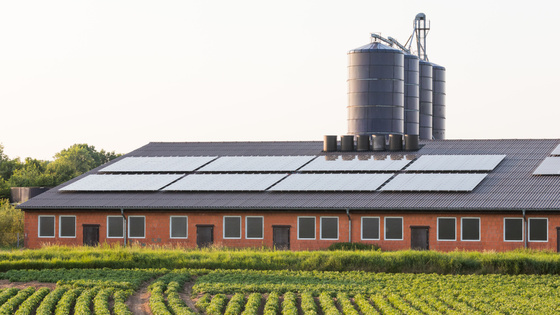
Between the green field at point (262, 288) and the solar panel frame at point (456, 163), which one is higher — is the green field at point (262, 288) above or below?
below

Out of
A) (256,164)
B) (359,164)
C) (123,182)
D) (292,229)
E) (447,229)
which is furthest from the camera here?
(256,164)

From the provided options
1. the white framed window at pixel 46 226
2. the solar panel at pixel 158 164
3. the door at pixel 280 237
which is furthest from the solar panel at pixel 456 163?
the white framed window at pixel 46 226

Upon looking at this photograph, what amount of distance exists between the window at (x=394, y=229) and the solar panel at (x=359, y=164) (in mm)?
5357

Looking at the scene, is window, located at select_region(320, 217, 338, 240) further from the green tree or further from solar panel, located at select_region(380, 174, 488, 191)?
the green tree

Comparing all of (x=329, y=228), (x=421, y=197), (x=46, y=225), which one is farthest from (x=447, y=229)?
(x=46, y=225)

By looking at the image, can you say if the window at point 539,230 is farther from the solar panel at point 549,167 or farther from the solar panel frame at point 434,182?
the solar panel at point 549,167

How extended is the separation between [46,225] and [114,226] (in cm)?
401

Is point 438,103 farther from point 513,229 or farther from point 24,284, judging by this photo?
point 24,284

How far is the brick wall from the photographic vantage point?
43312mm

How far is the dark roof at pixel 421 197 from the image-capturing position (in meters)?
43.9

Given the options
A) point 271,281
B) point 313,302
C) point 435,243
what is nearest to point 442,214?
point 435,243

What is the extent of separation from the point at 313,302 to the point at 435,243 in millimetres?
16623

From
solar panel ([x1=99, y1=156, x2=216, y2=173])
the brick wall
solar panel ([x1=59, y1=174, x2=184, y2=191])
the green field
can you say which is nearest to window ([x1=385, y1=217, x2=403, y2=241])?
the brick wall

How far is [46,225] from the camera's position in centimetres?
4959
